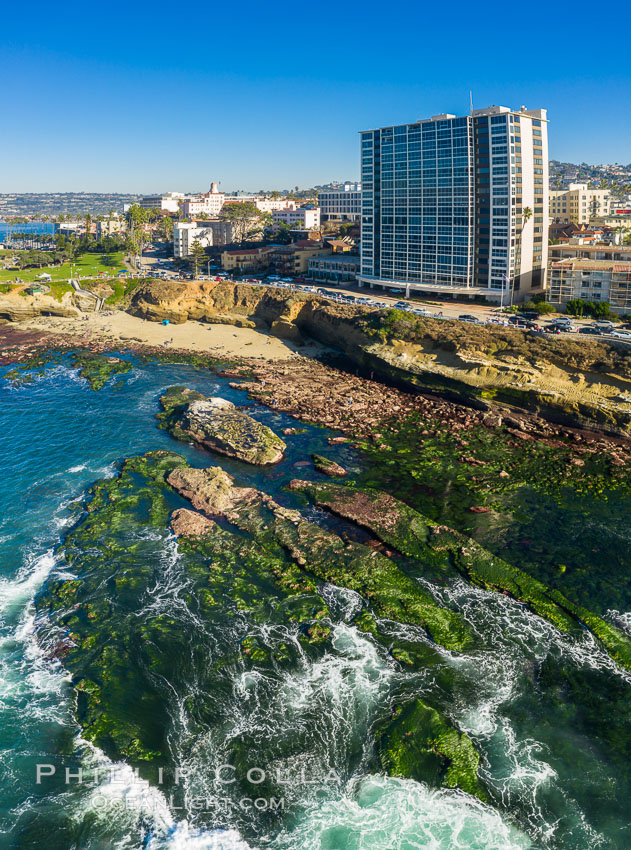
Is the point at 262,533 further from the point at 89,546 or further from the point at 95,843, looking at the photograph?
the point at 95,843

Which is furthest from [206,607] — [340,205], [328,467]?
[340,205]

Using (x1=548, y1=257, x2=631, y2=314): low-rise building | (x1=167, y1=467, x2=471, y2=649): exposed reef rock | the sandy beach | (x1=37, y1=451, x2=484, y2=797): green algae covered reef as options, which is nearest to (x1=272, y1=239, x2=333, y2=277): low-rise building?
the sandy beach

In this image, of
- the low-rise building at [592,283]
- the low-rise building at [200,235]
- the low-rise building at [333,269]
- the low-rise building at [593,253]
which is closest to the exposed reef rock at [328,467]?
the low-rise building at [592,283]

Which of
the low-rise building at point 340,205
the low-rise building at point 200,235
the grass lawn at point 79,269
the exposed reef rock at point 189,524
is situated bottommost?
the exposed reef rock at point 189,524

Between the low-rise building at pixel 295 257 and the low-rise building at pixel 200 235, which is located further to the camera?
the low-rise building at pixel 200 235

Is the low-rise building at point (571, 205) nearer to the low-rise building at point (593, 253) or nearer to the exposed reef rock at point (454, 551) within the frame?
the low-rise building at point (593, 253)

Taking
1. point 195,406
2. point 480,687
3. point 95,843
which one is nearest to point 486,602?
point 480,687
